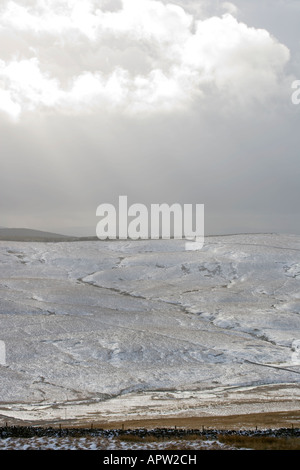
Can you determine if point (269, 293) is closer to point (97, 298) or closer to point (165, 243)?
point (97, 298)

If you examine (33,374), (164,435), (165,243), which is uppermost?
(165,243)

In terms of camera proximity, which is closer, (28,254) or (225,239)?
(28,254)

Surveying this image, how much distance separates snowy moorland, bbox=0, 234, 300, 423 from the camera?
198ft

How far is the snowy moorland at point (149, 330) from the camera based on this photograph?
6050cm

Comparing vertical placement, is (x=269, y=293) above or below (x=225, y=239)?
below

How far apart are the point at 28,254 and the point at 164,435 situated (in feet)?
449

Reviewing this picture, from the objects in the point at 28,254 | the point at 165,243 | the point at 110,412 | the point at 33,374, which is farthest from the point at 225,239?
the point at 110,412

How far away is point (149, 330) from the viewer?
298 ft

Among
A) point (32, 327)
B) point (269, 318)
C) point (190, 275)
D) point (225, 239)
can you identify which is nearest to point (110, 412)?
point (32, 327)

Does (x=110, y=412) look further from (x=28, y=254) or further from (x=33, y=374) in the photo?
(x=28, y=254)

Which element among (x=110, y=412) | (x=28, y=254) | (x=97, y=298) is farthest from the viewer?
(x=28, y=254)

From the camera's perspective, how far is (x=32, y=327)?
8994cm
